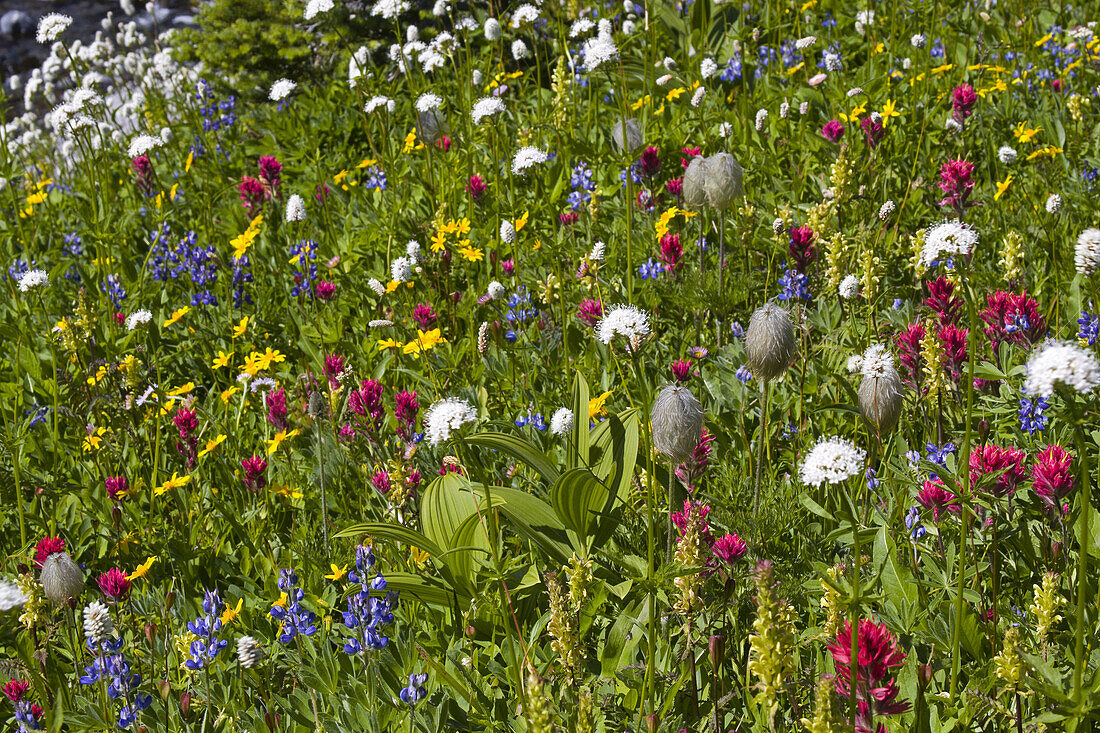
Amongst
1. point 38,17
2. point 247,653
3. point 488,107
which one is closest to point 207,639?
point 247,653

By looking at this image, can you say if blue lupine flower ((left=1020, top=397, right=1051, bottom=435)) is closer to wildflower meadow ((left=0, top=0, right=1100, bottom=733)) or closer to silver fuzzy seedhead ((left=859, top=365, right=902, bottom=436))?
wildflower meadow ((left=0, top=0, right=1100, bottom=733))

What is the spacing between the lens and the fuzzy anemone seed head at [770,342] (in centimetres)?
221

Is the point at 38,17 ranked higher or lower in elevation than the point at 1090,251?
lower

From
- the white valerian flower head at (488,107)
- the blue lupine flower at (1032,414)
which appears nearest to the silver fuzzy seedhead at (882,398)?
the blue lupine flower at (1032,414)

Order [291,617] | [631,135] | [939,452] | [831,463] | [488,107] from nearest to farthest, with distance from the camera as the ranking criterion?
[831,463] < [291,617] < [939,452] < [488,107] < [631,135]

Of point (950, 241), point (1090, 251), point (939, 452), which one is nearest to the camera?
point (1090, 251)

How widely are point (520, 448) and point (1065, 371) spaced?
1.49 metres

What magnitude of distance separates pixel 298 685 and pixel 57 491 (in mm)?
1475

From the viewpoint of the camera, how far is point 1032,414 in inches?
102

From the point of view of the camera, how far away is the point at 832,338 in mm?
3191

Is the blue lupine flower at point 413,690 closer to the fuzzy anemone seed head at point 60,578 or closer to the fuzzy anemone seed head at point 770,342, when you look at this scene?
the fuzzy anemone seed head at point 60,578

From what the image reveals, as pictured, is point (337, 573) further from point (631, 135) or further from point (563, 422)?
point (631, 135)

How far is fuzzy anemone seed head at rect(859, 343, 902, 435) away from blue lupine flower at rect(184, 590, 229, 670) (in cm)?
166

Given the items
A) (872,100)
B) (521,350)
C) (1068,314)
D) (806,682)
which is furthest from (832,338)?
(872,100)
